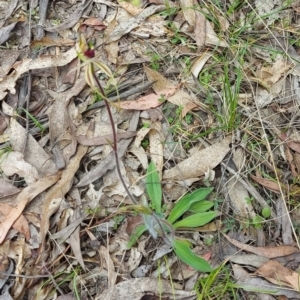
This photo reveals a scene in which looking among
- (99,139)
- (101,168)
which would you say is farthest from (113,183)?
(99,139)

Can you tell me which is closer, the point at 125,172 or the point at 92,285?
the point at 92,285

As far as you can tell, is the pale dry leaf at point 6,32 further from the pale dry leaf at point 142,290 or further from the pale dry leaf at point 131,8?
the pale dry leaf at point 142,290

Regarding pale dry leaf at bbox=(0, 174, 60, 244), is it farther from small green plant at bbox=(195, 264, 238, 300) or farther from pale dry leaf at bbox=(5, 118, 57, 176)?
small green plant at bbox=(195, 264, 238, 300)

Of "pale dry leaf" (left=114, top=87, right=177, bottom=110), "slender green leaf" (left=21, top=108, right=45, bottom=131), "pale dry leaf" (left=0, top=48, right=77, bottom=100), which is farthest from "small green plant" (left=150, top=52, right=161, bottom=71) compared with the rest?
"slender green leaf" (left=21, top=108, right=45, bottom=131)

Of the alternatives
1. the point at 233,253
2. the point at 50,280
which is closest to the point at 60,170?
the point at 50,280

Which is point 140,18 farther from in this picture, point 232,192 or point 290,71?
point 232,192

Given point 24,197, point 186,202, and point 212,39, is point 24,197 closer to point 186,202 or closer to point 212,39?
point 186,202

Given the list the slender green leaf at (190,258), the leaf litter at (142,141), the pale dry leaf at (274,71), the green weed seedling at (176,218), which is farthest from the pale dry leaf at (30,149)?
the pale dry leaf at (274,71)

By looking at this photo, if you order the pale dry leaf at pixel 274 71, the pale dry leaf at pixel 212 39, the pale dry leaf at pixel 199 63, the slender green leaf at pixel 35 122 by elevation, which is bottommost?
the slender green leaf at pixel 35 122
